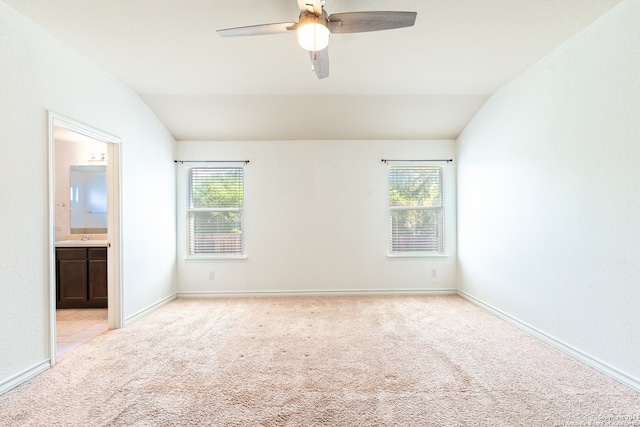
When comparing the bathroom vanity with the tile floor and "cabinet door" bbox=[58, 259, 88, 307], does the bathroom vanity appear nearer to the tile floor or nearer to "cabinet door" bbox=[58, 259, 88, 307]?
"cabinet door" bbox=[58, 259, 88, 307]

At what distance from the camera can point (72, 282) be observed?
3.79 metres

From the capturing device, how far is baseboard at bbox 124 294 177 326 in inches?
128

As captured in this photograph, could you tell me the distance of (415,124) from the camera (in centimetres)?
409

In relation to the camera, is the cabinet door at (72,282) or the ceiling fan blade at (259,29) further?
the cabinet door at (72,282)

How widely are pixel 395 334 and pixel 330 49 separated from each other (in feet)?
8.96

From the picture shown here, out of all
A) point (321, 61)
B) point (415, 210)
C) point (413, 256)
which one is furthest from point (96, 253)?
point (415, 210)

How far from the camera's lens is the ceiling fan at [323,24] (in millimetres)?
1675

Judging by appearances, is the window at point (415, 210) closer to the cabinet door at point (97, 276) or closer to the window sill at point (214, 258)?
the window sill at point (214, 258)

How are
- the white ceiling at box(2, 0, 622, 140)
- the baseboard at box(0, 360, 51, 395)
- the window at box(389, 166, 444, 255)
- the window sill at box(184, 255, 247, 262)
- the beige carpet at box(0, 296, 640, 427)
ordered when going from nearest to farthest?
the beige carpet at box(0, 296, 640, 427) < the baseboard at box(0, 360, 51, 395) < the white ceiling at box(2, 0, 622, 140) < the window sill at box(184, 255, 247, 262) < the window at box(389, 166, 444, 255)

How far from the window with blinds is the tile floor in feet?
4.36

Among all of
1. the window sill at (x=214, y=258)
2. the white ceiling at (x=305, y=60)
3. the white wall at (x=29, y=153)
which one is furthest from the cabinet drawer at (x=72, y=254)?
the white ceiling at (x=305, y=60)

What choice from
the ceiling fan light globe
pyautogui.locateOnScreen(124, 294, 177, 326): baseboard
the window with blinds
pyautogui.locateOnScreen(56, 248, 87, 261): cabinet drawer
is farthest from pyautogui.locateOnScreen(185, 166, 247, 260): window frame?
the ceiling fan light globe

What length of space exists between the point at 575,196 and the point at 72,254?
5.41 m

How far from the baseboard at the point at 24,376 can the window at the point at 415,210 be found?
12.8 ft
